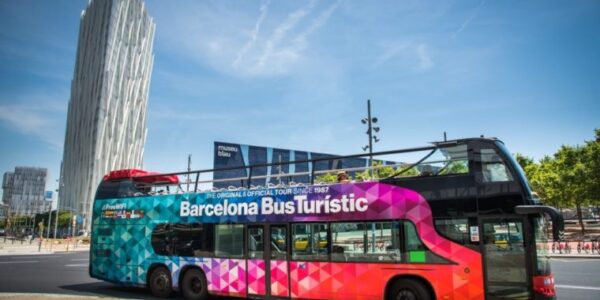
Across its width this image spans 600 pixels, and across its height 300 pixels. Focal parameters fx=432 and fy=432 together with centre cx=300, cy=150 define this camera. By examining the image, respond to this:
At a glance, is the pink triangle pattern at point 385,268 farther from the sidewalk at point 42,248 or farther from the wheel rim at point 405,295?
the sidewalk at point 42,248

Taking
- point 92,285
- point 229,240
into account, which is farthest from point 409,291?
point 92,285

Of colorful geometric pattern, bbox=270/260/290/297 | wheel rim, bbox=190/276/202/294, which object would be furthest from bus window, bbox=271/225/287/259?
wheel rim, bbox=190/276/202/294

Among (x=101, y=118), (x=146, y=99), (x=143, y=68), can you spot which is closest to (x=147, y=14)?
(x=143, y=68)

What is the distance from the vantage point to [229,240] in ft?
36.4

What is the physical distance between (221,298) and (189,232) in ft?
6.86

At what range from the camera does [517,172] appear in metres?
8.08

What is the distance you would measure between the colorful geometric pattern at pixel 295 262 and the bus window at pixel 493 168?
1.33 m

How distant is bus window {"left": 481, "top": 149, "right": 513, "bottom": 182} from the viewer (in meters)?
8.18

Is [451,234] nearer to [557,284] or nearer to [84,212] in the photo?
[557,284]

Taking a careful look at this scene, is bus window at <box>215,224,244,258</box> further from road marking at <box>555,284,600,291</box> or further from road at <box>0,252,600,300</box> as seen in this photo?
road marking at <box>555,284,600,291</box>

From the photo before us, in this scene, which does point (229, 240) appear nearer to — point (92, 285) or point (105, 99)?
point (92, 285)

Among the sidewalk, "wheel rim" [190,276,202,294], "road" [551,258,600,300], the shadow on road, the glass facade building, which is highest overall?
the glass facade building

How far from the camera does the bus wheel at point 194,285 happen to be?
11352 millimetres

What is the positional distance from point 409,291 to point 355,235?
1562 millimetres
